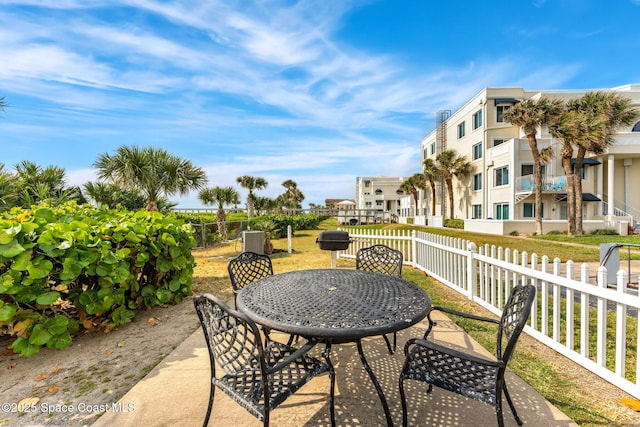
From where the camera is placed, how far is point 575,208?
16328 millimetres

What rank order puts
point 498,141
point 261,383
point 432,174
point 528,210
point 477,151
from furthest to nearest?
point 432,174
point 477,151
point 498,141
point 528,210
point 261,383

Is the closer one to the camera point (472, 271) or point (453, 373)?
point (453, 373)

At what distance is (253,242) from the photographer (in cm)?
888

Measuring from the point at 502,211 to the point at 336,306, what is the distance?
23670 millimetres

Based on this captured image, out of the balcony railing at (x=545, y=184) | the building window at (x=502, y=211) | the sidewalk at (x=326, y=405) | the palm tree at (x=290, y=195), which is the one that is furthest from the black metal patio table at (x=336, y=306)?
the palm tree at (x=290, y=195)

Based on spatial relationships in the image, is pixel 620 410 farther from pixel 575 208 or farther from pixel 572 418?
pixel 575 208

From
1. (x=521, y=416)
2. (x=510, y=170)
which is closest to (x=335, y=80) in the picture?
(x=521, y=416)

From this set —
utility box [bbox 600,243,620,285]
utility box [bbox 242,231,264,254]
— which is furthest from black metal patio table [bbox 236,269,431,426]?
utility box [bbox 242,231,264,254]

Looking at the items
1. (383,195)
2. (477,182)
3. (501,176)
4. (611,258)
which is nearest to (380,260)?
(611,258)

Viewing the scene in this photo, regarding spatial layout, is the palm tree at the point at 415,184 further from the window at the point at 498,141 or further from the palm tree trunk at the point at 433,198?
the window at the point at 498,141

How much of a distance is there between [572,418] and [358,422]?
5.00ft

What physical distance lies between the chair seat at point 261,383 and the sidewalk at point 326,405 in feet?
1.37

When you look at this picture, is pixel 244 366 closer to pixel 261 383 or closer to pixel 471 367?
pixel 261 383

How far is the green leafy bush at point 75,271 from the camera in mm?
2600
